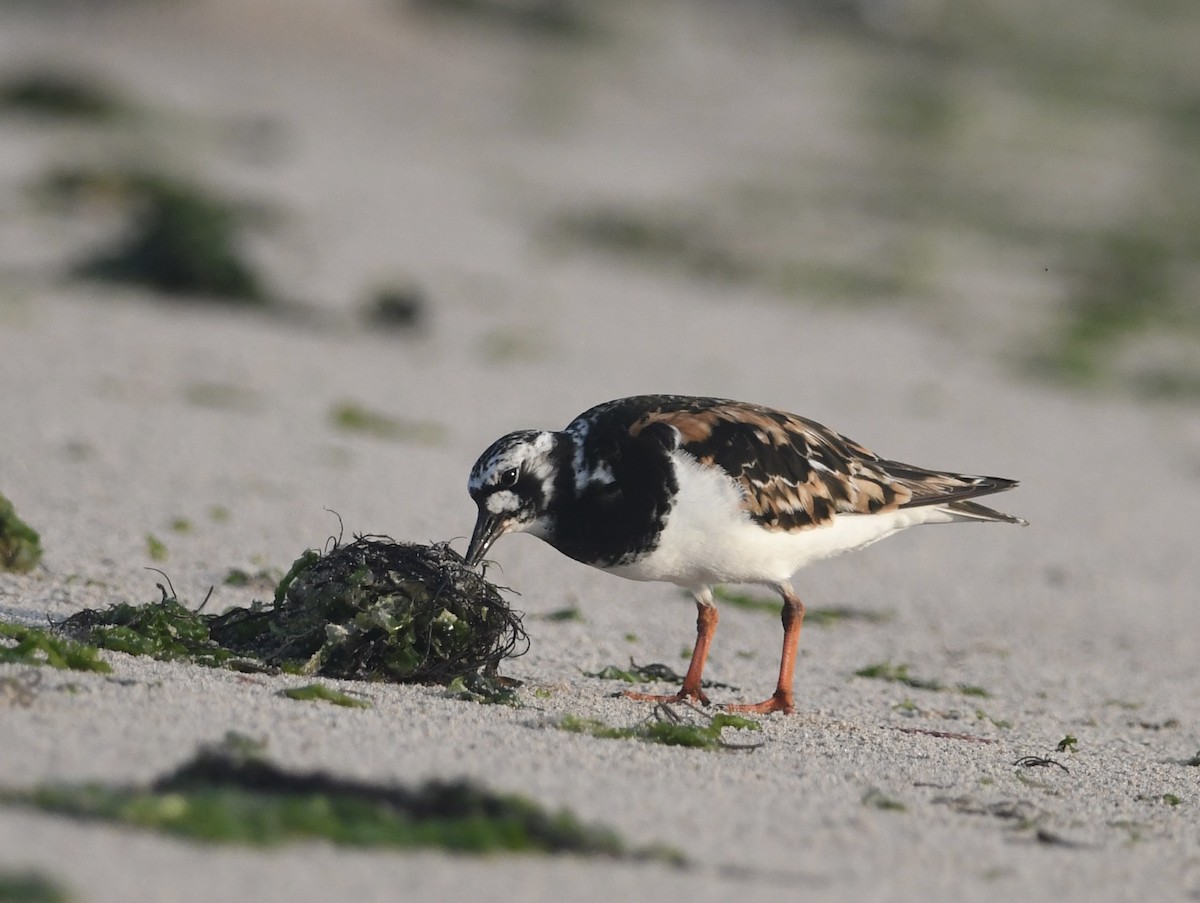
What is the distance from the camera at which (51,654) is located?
4102 mm

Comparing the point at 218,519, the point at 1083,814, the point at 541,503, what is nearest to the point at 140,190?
the point at 218,519

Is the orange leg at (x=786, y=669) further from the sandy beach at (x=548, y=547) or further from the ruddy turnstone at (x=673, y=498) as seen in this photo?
the sandy beach at (x=548, y=547)

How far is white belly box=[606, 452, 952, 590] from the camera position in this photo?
4785mm

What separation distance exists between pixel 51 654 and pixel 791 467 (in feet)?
7.19

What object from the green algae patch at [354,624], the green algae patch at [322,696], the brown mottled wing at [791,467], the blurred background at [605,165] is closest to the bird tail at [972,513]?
the brown mottled wing at [791,467]

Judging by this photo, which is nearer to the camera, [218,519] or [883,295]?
[218,519]

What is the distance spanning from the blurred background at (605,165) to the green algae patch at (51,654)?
6.82 m

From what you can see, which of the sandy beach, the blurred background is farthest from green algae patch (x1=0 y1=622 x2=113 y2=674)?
the blurred background

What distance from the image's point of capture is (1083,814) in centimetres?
398

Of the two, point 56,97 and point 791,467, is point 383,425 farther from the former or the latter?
point 56,97

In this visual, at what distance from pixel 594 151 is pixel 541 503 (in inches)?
654

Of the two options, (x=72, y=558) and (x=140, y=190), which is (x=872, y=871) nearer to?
(x=72, y=558)

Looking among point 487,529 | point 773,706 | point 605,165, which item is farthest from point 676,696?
point 605,165

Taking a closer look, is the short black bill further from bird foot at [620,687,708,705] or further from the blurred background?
the blurred background
